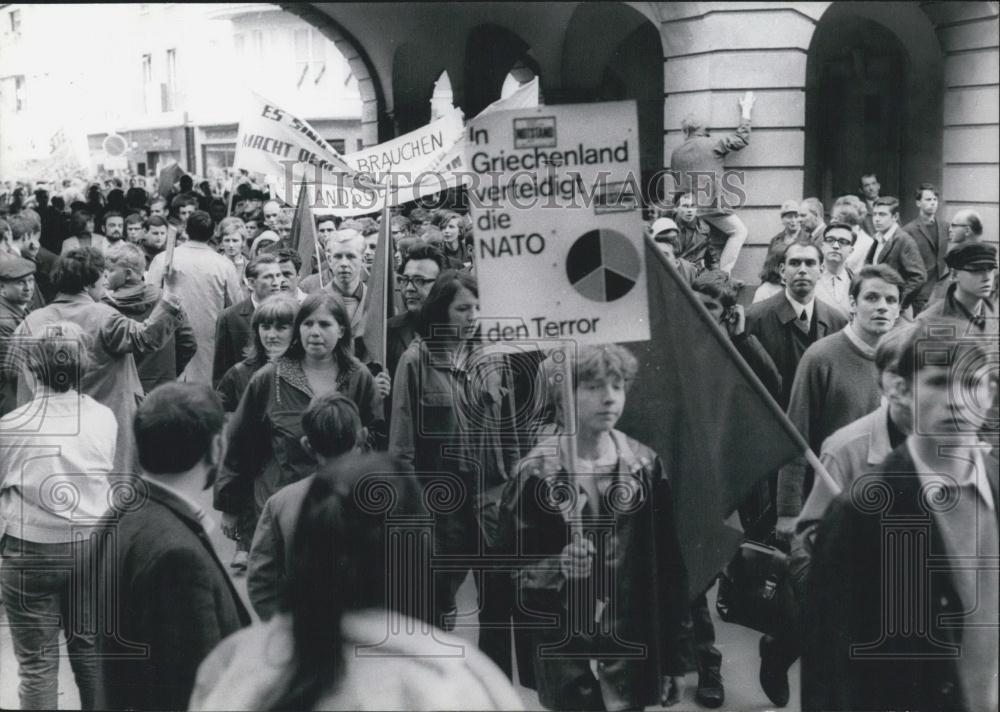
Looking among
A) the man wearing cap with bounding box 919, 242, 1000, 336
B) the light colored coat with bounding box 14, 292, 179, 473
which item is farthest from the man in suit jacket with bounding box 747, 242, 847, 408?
the light colored coat with bounding box 14, 292, 179, 473

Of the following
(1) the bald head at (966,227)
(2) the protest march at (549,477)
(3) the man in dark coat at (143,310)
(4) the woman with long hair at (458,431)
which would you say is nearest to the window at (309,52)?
(3) the man in dark coat at (143,310)

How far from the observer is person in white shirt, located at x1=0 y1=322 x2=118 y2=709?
5.00 m

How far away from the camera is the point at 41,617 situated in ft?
16.5

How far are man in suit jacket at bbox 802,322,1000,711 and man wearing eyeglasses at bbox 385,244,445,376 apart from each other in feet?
7.91

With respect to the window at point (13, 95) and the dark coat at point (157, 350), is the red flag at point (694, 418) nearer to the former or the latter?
the dark coat at point (157, 350)

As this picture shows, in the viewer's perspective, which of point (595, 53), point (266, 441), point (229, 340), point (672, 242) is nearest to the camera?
point (266, 441)

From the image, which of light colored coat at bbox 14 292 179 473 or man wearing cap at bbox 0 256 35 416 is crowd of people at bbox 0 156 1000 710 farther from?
man wearing cap at bbox 0 256 35 416

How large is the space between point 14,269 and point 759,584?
401 cm

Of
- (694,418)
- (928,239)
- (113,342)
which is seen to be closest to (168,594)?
(694,418)

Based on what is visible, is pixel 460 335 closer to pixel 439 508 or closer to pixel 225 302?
pixel 439 508

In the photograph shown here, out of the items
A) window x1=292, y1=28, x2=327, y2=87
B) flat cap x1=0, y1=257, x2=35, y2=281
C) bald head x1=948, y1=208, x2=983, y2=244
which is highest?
window x1=292, y1=28, x2=327, y2=87

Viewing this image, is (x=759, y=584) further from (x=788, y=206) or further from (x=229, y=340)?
(x=229, y=340)

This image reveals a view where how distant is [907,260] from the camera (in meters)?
7.35

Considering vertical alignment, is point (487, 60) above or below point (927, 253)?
above
